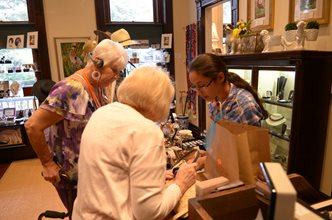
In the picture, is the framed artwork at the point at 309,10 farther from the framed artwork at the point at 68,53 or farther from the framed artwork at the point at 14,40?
the framed artwork at the point at 14,40

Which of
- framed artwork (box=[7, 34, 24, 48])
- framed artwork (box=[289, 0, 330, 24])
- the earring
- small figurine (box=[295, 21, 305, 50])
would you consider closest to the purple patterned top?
the earring

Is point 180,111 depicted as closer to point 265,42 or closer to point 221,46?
point 221,46

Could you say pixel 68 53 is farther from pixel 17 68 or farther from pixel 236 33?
pixel 236 33

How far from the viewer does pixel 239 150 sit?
0.88 metres

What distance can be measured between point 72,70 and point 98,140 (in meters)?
3.57

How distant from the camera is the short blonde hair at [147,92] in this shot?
34.5 inches

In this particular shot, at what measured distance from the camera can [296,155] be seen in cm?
211

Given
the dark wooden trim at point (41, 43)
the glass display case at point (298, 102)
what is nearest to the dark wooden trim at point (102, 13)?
the dark wooden trim at point (41, 43)

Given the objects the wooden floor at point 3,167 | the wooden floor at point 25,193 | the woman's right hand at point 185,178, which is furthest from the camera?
the wooden floor at point 3,167

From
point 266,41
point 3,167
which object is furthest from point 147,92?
point 3,167

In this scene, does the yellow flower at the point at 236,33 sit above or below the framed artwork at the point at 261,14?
below

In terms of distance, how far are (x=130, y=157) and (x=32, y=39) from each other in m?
3.68

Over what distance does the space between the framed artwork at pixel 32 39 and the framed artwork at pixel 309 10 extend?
339 centimetres

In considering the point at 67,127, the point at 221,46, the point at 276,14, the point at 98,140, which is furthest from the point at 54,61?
the point at 98,140
